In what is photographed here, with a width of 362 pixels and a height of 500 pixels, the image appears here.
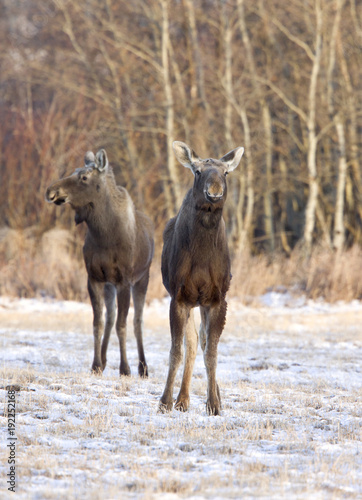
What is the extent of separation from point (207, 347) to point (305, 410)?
1.12 meters

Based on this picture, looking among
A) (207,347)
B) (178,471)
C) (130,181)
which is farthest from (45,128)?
(178,471)

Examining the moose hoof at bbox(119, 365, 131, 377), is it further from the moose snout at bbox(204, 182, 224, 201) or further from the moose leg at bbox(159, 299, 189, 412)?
the moose snout at bbox(204, 182, 224, 201)

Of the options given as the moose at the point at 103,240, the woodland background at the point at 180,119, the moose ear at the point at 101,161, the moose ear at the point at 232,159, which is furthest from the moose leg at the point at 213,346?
the woodland background at the point at 180,119

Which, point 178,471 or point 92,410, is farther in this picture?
point 92,410

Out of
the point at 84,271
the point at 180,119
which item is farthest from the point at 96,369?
the point at 180,119

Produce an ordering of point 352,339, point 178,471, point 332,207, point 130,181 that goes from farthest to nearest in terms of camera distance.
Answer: point 332,207, point 130,181, point 352,339, point 178,471

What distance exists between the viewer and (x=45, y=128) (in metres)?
24.3

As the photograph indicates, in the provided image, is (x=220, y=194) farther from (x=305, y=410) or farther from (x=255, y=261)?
(x=255, y=261)

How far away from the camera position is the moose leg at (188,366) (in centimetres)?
681

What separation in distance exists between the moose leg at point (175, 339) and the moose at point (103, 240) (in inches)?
84.8

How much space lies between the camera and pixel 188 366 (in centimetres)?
696

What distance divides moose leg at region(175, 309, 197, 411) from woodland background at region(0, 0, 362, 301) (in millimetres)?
12819

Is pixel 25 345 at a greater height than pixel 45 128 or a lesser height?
lesser

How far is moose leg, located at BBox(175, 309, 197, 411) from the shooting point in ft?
22.3
